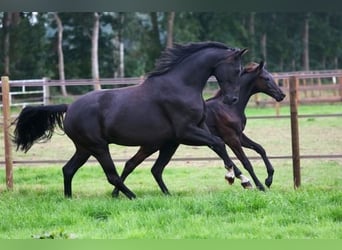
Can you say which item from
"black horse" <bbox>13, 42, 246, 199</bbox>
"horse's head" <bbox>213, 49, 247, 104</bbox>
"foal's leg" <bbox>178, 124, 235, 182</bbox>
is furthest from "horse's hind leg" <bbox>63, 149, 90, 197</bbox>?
"horse's head" <bbox>213, 49, 247, 104</bbox>

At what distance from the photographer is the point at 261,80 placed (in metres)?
7.37

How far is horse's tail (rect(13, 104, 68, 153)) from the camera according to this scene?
7152 millimetres

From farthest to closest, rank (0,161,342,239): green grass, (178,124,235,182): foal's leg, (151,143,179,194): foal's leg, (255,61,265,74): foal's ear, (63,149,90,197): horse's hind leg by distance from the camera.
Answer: (255,61,265,74): foal's ear, (151,143,179,194): foal's leg, (63,149,90,197): horse's hind leg, (178,124,235,182): foal's leg, (0,161,342,239): green grass

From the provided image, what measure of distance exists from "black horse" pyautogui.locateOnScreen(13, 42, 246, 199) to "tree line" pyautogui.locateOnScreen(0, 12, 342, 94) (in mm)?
16103

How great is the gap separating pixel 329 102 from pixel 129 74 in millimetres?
15376

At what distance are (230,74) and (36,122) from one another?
256 centimetres

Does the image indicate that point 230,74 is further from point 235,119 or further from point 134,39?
point 134,39

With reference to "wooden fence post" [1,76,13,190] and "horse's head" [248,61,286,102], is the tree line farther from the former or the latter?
"horse's head" [248,61,286,102]

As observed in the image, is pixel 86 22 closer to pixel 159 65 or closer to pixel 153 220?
pixel 159 65

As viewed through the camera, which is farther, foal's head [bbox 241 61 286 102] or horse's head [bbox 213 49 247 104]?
foal's head [bbox 241 61 286 102]

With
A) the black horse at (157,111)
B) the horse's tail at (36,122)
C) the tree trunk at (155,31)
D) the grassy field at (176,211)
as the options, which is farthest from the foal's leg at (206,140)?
the tree trunk at (155,31)

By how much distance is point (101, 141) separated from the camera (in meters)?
6.51

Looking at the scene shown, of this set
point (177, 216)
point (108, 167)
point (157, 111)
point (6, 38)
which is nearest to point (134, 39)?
point (6, 38)

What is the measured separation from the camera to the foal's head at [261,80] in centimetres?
731
